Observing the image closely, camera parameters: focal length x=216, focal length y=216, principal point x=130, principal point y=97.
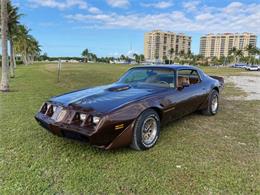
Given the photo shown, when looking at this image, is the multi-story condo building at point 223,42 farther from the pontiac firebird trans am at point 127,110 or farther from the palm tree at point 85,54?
the pontiac firebird trans am at point 127,110

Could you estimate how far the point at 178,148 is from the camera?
3.59 metres

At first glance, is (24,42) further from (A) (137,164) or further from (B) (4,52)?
(A) (137,164)

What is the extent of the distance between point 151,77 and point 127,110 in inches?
63.8

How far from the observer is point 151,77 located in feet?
14.8

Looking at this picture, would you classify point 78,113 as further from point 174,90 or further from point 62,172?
point 174,90

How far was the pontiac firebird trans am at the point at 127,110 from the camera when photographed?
2.94 meters

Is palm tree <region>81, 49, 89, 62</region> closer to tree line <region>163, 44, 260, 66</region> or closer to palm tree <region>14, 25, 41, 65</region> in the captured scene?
tree line <region>163, 44, 260, 66</region>

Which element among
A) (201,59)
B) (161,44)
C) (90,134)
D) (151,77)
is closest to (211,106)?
(151,77)

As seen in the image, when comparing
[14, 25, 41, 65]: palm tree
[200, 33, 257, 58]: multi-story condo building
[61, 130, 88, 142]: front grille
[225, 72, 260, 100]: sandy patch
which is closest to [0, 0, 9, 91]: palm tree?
[61, 130, 88, 142]: front grille

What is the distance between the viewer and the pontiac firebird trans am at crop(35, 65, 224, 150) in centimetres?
294

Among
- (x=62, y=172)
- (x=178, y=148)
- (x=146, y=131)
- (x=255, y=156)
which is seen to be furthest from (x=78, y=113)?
(x=255, y=156)

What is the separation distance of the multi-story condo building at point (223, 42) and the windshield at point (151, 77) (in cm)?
11249

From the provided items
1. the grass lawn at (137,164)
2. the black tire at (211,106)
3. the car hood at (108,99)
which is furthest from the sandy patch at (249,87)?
the car hood at (108,99)

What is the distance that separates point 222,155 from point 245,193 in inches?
36.5
